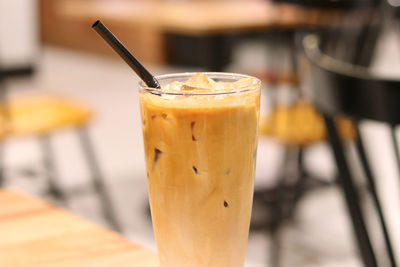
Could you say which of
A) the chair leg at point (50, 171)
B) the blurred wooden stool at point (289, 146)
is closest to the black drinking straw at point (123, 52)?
the blurred wooden stool at point (289, 146)

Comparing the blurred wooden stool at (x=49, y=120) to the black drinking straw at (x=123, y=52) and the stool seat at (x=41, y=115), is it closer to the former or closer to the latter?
the stool seat at (x=41, y=115)

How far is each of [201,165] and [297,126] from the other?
1505 mm

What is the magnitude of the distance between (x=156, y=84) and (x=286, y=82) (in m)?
2.15

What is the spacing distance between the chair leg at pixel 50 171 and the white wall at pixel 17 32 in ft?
5.27

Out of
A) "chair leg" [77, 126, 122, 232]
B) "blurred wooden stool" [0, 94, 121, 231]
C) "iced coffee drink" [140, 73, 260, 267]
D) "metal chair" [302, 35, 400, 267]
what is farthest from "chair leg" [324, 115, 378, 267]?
"chair leg" [77, 126, 122, 232]

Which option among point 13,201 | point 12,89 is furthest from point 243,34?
point 13,201

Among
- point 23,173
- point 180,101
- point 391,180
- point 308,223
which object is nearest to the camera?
point 180,101

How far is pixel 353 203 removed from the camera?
0.74 metres

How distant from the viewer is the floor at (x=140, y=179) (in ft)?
6.50

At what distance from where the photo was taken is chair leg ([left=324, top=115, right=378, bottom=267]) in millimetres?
720

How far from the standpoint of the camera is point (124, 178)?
269 centimetres

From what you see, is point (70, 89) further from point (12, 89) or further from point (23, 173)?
point (23, 173)

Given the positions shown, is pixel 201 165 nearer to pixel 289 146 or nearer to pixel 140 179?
pixel 289 146

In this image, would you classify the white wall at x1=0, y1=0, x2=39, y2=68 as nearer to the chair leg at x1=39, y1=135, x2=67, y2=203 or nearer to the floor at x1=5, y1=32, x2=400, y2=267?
the floor at x1=5, y1=32, x2=400, y2=267
